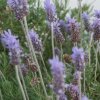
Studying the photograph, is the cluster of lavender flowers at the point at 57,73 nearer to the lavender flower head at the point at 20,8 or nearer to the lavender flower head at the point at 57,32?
the lavender flower head at the point at 20,8

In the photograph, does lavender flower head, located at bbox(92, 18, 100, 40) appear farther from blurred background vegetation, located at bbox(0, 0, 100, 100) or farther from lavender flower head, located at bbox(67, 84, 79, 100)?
lavender flower head, located at bbox(67, 84, 79, 100)

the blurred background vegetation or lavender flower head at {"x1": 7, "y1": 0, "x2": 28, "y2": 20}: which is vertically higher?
lavender flower head at {"x1": 7, "y1": 0, "x2": 28, "y2": 20}

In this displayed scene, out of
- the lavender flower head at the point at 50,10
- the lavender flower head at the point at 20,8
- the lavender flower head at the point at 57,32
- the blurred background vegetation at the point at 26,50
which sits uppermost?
the lavender flower head at the point at 20,8

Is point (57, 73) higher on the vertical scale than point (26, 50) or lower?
higher

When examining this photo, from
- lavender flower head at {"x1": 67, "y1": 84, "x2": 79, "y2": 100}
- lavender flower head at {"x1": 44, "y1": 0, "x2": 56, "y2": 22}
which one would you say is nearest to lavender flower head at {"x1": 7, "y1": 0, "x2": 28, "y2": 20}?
lavender flower head at {"x1": 44, "y1": 0, "x2": 56, "y2": 22}

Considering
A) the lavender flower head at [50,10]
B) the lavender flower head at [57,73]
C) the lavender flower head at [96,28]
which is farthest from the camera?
the lavender flower head at [96,28]

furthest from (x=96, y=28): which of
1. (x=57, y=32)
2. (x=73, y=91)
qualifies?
(x=73, y=91)

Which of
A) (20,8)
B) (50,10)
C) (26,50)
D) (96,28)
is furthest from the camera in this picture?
(26,50)

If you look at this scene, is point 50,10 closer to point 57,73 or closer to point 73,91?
point 73,91

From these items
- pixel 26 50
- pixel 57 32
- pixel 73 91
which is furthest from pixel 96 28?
pixel 26 50

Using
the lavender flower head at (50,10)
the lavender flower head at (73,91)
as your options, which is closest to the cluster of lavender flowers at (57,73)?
the lavender flower head at (73,91)

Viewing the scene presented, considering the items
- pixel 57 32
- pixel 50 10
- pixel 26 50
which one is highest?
pixel 50 10

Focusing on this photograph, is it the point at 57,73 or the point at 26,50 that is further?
the point at 26,50

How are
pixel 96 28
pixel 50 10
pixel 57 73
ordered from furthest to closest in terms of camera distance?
pixel 96 28 → pixel 50 10 → pixel 57 73
